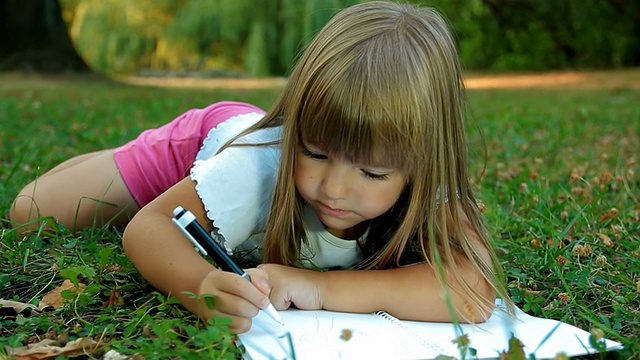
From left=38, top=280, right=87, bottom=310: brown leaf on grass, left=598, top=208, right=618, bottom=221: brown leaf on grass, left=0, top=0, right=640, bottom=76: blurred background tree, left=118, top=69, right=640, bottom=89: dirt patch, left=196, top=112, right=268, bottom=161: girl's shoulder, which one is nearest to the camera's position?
left=38, top=280, right=87, bottom=310: brown leaf on grass

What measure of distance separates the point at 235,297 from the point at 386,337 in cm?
35

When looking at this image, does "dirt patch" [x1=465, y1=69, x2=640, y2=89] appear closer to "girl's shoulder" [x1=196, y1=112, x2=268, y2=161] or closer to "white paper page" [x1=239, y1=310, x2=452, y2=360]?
"girl's shoulder" [x1=196, y1=112, x2=268, y2=161]

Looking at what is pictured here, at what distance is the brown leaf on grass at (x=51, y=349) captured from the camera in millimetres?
1543

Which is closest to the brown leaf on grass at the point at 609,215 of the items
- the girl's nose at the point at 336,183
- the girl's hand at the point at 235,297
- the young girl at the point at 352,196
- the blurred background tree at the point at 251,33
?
the young girl at the point at 352,196

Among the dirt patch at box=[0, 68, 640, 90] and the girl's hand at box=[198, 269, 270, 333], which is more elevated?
the girl's hand at box=[198, 269, 270, 333]

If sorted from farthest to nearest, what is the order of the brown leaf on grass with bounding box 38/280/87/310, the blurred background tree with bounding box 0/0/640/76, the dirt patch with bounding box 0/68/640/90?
the blurred background tree with bounding box 0/0/640/76 < the dirt patch with bounding box 0/68/640/90 < the brown leaf on grass with bounding box 38/280/87/310

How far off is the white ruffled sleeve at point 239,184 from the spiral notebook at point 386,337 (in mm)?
289

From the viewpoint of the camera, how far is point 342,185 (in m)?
1.76

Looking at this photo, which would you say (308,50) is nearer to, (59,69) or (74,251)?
(74,251)

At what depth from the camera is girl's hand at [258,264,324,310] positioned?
1.84m

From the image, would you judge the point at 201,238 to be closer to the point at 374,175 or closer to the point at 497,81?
the point at 374,175

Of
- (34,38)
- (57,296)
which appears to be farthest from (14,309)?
(34,38)

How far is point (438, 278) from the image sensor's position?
1.90 m

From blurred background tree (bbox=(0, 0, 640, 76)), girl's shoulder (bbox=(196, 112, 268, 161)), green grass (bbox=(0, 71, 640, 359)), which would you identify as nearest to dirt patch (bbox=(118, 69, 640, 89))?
blurred background tree (bbox=(0, 0, 640, 76))
